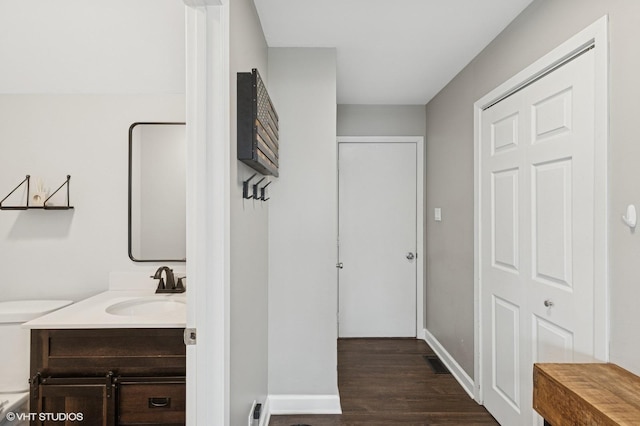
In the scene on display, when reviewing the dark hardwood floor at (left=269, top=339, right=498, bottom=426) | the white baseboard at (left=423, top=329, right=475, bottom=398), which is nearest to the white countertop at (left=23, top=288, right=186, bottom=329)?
the dark hardwood floor at (left=269, top=339, right=498, bottom=426)

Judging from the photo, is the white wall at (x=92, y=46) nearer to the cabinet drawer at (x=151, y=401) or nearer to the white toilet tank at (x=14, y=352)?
the white toilet tank at (x=14, y=352)

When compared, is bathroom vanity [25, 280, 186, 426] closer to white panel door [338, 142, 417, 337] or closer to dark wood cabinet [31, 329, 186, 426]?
dark wood cabinet [31, 329, 186, 426]

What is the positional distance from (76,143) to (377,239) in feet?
9.13

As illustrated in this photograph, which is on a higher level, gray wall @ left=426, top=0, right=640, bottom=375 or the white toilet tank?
gray wall @ left=426, top=0, right=640, bottom=375

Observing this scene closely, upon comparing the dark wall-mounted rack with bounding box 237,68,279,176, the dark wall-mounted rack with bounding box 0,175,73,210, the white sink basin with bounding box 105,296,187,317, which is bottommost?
the white sink basin with bounding box 105,296,187,317

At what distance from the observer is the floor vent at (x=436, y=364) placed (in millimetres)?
3119

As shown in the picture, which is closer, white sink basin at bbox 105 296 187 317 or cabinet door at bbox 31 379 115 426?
cabinet door at bbox 31 379 115 426

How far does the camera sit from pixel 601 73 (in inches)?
58.7

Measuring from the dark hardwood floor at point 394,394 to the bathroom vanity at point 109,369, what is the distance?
0.98 meters

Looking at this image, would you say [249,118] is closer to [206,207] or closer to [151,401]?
[206,207]

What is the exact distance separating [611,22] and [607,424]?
145 centimetres

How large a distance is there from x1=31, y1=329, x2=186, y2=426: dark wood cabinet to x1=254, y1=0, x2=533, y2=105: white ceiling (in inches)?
71.6

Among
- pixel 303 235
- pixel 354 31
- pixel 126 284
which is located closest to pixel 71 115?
pixel 126 284

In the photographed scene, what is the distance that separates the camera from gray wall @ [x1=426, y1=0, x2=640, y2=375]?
53.7 inches
